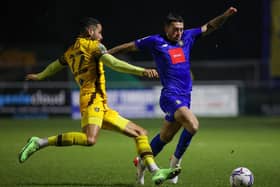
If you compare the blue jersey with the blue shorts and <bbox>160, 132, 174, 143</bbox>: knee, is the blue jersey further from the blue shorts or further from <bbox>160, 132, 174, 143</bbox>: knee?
<bbox>160, 132, 174, 143</bbox>: knee

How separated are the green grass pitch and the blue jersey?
1144mm

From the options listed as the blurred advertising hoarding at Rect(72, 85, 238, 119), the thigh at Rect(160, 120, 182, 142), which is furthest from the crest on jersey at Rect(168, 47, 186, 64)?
the blurred advertising hoarding at Rect(72, 85, 238, 119)

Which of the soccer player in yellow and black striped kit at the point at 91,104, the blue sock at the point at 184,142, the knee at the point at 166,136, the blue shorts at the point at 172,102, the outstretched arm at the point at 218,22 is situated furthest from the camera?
the outstretched arm at the point at 218,22

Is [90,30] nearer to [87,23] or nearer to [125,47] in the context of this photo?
[87,23]

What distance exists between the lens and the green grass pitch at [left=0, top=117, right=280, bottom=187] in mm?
8266

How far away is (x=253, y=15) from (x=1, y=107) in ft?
51.1

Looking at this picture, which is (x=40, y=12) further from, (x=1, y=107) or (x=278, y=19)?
(x=278, y=19)

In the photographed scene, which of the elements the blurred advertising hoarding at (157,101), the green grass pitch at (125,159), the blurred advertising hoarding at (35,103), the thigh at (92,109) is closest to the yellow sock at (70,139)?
the thigh at (92,109)

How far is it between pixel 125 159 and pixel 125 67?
141 inches

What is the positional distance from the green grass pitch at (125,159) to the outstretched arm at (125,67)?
1408 mm

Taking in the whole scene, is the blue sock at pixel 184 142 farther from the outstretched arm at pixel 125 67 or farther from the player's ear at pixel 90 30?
the player's ear at pixel 90 30

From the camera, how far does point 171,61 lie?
Result: 8094 mm

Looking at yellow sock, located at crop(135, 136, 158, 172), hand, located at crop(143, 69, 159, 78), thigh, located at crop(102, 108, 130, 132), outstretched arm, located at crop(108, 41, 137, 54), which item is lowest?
yellow sock, located at crop(135, 136, 158, 172)

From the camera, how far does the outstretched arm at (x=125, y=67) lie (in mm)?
7068
